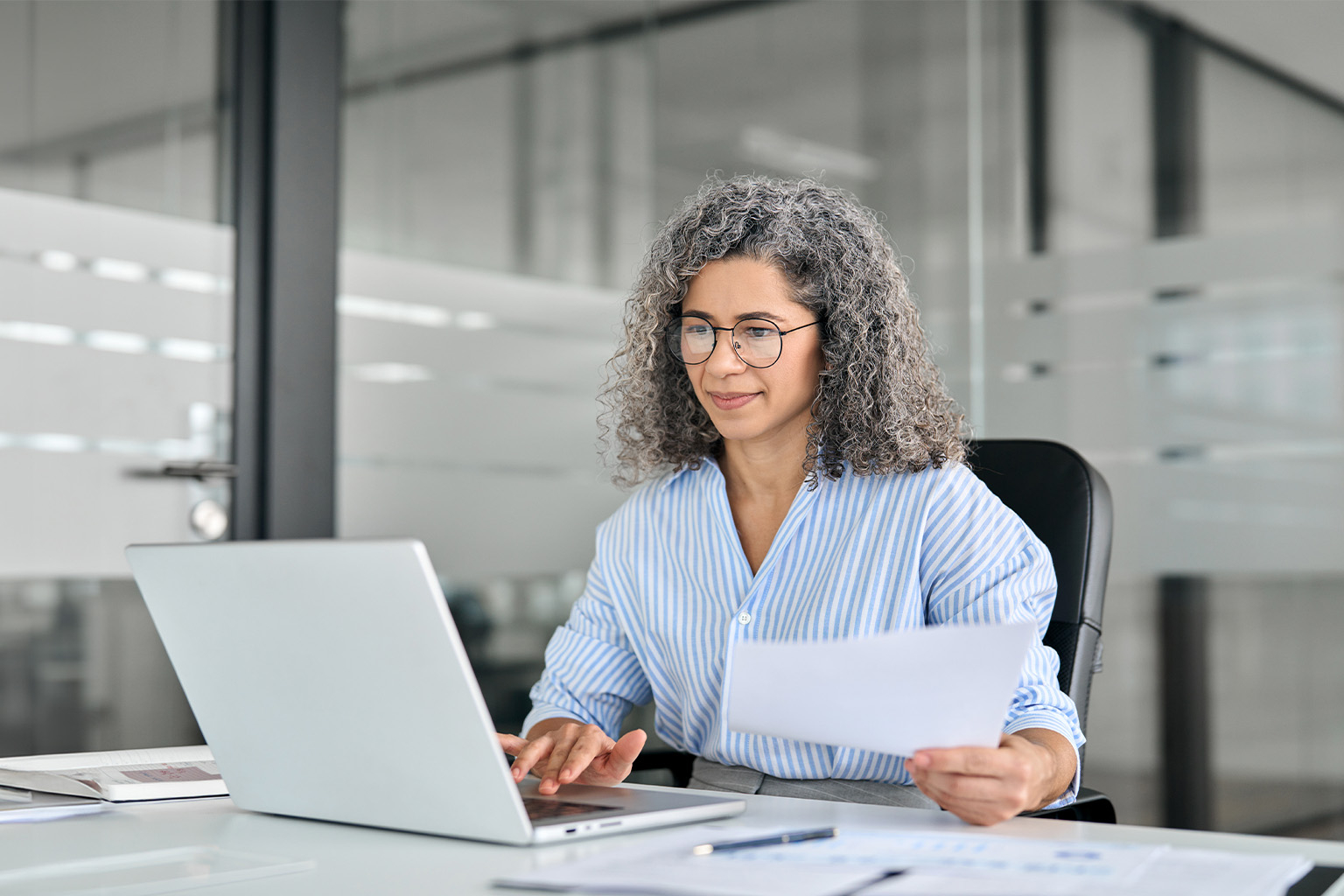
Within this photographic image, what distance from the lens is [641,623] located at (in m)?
1.74

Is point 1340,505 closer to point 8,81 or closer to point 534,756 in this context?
point 534,756

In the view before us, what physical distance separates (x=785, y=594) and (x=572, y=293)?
198 cm

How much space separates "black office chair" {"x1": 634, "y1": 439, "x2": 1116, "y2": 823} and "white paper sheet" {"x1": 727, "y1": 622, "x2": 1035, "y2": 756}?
1.95ft

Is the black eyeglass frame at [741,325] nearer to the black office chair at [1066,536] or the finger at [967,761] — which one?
the black office chair at [1066,536]

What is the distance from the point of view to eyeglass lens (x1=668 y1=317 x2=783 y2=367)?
164cm

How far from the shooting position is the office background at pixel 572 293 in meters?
2.73

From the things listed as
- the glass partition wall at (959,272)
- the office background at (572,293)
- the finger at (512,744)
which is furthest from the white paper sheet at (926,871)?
the glass partition wall at (959,272)

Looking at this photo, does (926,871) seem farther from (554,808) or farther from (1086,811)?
(1086,811)

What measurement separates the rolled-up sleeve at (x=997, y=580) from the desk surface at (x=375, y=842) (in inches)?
8.7

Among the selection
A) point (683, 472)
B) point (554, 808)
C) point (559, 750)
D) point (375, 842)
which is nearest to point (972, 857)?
point (554, 808)

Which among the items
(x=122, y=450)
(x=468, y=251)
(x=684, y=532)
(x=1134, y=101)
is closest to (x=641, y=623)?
(x=684, y=532)

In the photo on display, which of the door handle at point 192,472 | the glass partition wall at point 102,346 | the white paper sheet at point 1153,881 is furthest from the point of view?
the door handle at point 192,472

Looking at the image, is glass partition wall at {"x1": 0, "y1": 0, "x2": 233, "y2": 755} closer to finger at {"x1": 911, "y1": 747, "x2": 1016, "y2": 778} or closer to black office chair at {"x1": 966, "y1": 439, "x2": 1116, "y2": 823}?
black office chair at {"x1": 966, "y1": 439, "x2": 1116, "y2": 823}

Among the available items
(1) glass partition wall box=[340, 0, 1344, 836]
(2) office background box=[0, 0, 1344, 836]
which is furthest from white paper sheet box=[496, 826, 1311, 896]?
(1) glass partition wall box=[340, 0, 1344, 836]
